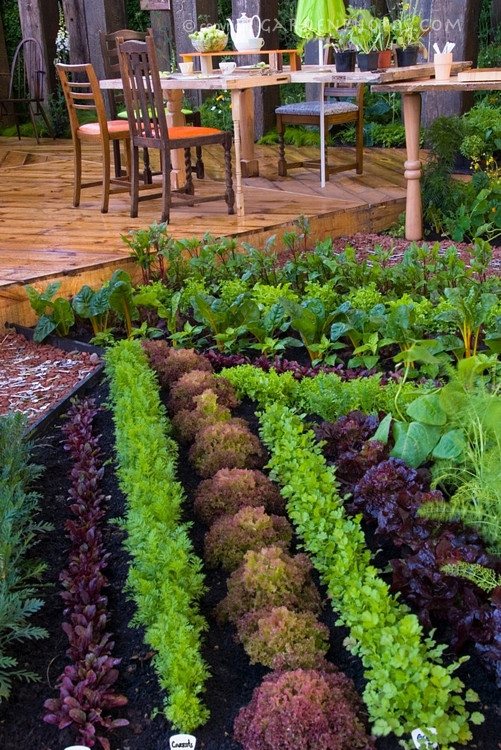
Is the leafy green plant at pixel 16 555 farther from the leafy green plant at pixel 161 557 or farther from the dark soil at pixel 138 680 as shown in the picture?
the leafy green plant at pixel 161 557

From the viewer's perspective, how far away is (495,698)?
5.32 feet

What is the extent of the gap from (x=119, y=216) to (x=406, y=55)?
206cm

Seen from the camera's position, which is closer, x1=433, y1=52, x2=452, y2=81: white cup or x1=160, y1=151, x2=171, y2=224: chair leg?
x1=433, y1=52, x2=452, y2=81: white cup

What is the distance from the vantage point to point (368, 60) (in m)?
5.00

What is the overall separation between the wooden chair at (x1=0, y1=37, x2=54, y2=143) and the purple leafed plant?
23.8 feet

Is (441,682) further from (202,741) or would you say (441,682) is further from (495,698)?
(202,741)

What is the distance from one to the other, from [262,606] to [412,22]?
4342 millimetres

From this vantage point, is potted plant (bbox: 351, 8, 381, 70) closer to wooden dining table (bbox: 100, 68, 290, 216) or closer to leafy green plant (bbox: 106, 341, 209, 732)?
wooden dining table (bbox: 100, 68, 290, 216)

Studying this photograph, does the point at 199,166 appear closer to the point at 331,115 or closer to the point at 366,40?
the point at 331,115

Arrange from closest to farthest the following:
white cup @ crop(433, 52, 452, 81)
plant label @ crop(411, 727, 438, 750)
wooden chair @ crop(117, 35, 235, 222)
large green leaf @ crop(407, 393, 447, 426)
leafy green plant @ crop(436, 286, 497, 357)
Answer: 1. plant label @ crop(411, 727, 438, 750)
2. large green leaf @ crop(407, 393, 447, 426)
3. leafy green plant @ crop(436, 286, 497, 357)
4. white cup @ crop(433, 52, 452, 81)
5. wooden chair @ crop(117, 35, 235, 222)

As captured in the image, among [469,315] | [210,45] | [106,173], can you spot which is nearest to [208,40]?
[210,45]

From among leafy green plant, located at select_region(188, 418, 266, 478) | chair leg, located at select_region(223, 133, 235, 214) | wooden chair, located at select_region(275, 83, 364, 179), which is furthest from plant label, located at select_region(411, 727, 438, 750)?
wooden chair, located at select_region(275, 83, 364, 179)

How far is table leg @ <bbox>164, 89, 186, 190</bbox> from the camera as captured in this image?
6.12 metres

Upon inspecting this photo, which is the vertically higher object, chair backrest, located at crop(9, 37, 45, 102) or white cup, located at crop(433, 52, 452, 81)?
chair backrest, located at crop(9, 37, 45, 102)
